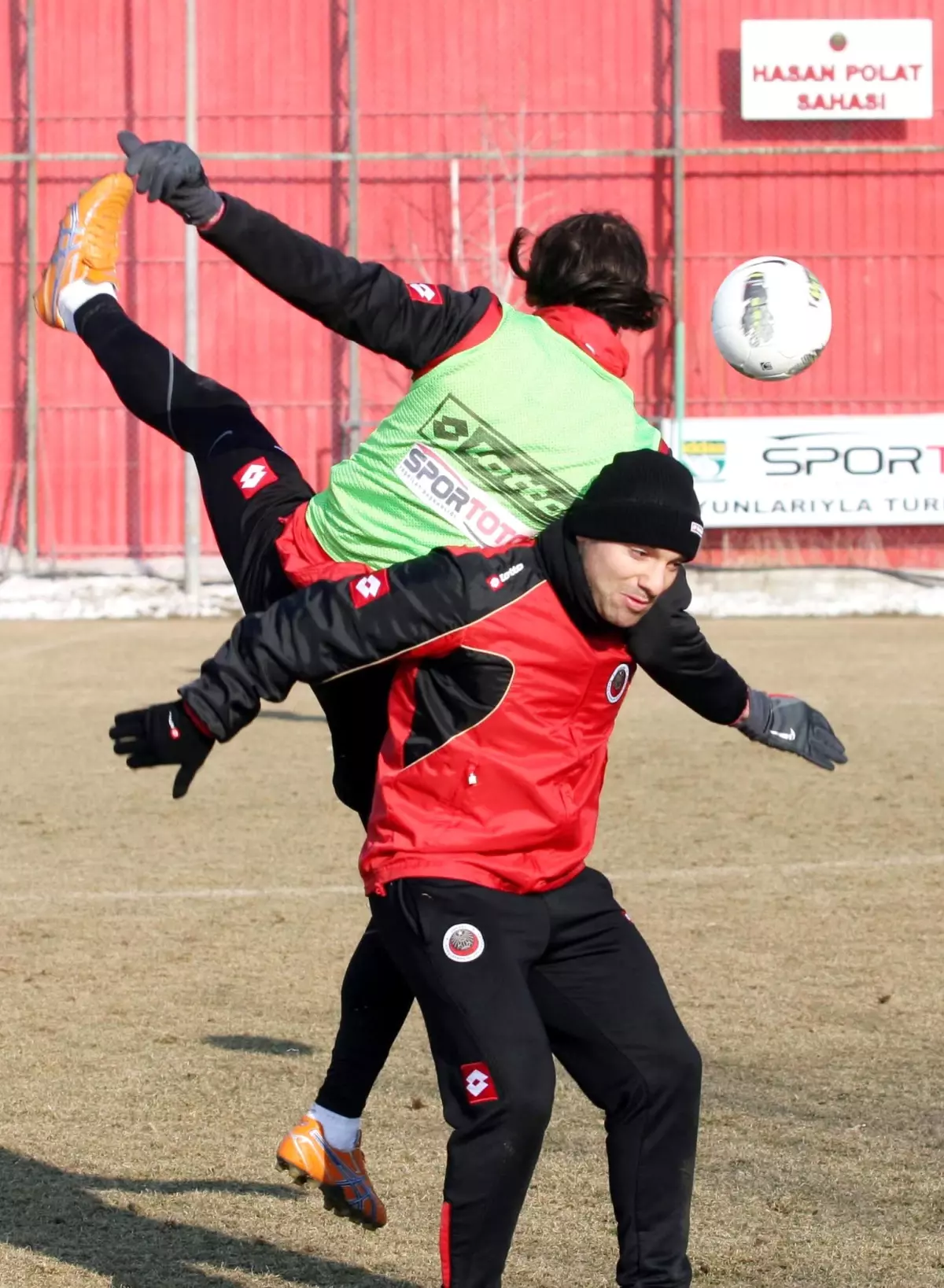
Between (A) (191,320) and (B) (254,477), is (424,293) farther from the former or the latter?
(A) (191,320)

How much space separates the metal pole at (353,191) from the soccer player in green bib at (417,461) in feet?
64.9

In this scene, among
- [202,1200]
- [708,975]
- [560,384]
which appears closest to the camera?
[560,384]

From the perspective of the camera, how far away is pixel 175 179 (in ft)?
11.6

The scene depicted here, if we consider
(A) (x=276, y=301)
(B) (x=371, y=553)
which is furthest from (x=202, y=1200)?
(A) (x=276, y=301)

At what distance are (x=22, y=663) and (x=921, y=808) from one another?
9.26m

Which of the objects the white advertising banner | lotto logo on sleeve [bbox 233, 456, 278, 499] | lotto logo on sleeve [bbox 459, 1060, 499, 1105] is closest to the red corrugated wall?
the white advertising banner

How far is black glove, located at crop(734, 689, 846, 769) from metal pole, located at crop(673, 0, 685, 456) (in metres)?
20.4

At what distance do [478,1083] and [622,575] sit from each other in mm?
880

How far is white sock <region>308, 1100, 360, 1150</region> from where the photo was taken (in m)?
4.15

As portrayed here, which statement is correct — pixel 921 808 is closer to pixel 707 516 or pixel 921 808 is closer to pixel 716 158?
pixel 707 516

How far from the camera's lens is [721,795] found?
9.92 metres

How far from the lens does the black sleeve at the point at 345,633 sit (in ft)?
10.9

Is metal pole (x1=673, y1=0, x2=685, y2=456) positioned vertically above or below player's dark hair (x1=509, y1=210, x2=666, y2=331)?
above

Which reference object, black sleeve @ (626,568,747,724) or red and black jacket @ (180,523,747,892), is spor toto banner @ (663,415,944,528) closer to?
black sleeve @ (626,568,747,724)
